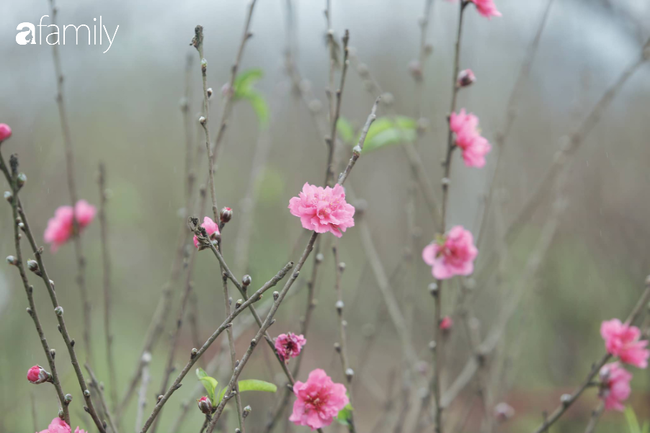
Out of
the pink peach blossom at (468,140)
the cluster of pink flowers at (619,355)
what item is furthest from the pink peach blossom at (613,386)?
the pink peach blossom at (468,140)

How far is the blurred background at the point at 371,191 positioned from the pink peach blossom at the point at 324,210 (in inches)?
25.5

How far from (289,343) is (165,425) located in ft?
7.41

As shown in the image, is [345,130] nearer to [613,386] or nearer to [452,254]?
[452,254]

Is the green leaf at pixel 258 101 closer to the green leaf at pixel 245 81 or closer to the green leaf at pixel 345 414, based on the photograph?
the green leaf at pixel 245 81

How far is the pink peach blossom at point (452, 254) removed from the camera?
3.25ft

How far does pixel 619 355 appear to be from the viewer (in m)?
0.98

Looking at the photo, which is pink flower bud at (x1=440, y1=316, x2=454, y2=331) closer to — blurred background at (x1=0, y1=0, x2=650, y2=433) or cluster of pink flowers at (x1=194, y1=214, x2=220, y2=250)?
blurred background at (x1=0, y1=0, x2=650, y2=433)

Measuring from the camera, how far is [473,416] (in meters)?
3.22

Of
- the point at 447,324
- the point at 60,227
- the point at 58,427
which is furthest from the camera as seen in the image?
the point at 60,227

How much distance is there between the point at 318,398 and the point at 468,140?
2.00ft

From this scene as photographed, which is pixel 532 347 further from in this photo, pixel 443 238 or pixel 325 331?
pixel 443 238

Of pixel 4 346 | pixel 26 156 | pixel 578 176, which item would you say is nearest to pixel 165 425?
pixel 4 346

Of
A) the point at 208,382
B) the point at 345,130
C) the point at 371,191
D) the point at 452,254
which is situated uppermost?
the point at 371,191

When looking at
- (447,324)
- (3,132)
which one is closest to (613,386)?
(447,324)
